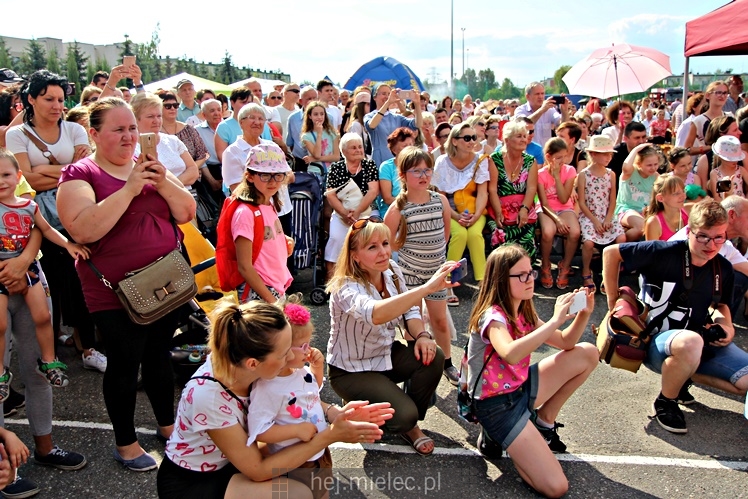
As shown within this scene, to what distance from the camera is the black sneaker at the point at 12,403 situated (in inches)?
150

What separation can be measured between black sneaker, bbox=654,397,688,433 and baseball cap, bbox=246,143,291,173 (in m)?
2.80

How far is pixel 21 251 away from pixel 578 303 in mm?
3075

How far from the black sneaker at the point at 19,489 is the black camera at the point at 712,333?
3988 mm

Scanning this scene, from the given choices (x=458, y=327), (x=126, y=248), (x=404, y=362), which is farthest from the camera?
(x=458, y=327)

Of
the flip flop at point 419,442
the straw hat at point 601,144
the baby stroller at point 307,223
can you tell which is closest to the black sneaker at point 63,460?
the flip flop at point 419,442

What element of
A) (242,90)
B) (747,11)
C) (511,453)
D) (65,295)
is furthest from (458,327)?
(747,11)

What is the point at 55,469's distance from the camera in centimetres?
319

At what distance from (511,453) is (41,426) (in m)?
2.50

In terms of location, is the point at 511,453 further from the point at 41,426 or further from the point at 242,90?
the point at 242,90

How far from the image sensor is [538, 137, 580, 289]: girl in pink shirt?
6.46 meters

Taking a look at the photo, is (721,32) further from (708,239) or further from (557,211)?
(708,239)

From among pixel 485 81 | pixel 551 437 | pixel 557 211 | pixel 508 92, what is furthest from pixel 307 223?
pixel 485 81

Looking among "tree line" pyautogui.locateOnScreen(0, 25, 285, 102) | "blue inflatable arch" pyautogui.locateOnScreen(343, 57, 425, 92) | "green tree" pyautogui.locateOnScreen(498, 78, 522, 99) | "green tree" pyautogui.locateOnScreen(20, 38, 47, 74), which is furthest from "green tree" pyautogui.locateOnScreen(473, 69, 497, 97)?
"blue inflatable arch" pyautogui.locateOnScreen(343, 57, 425, 92)

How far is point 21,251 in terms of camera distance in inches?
131
